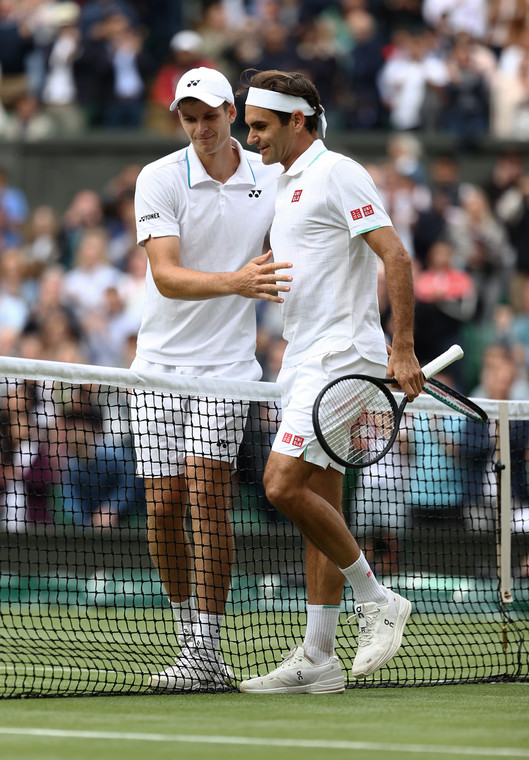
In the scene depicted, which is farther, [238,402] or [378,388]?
[238,402]

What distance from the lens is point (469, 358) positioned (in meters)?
13.1

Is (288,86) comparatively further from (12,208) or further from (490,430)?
(12,208)

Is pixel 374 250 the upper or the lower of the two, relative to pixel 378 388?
upper

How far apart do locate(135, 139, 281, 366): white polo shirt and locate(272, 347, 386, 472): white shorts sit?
0.67 m

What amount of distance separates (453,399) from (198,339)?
1214 millimetres

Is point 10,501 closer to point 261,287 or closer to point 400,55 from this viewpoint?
point 261,287

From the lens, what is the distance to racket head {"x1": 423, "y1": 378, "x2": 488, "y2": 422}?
19.8 ft

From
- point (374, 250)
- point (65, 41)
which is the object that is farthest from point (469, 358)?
point (374, 250)

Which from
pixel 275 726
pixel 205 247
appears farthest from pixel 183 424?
pixel 275 726

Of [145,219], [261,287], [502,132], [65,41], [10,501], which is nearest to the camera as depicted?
[261,287]

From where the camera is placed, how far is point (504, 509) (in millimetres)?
7031

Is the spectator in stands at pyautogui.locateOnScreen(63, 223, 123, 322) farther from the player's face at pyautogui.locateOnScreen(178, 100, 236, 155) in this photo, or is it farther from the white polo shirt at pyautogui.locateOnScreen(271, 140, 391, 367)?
the white polo shirt at pyautogui.locateOnScreen(271, 140, 391, 367)

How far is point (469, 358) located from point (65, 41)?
6419 millimetres

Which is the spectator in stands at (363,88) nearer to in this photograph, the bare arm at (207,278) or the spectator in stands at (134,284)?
the spectator in stands at (134,284)
